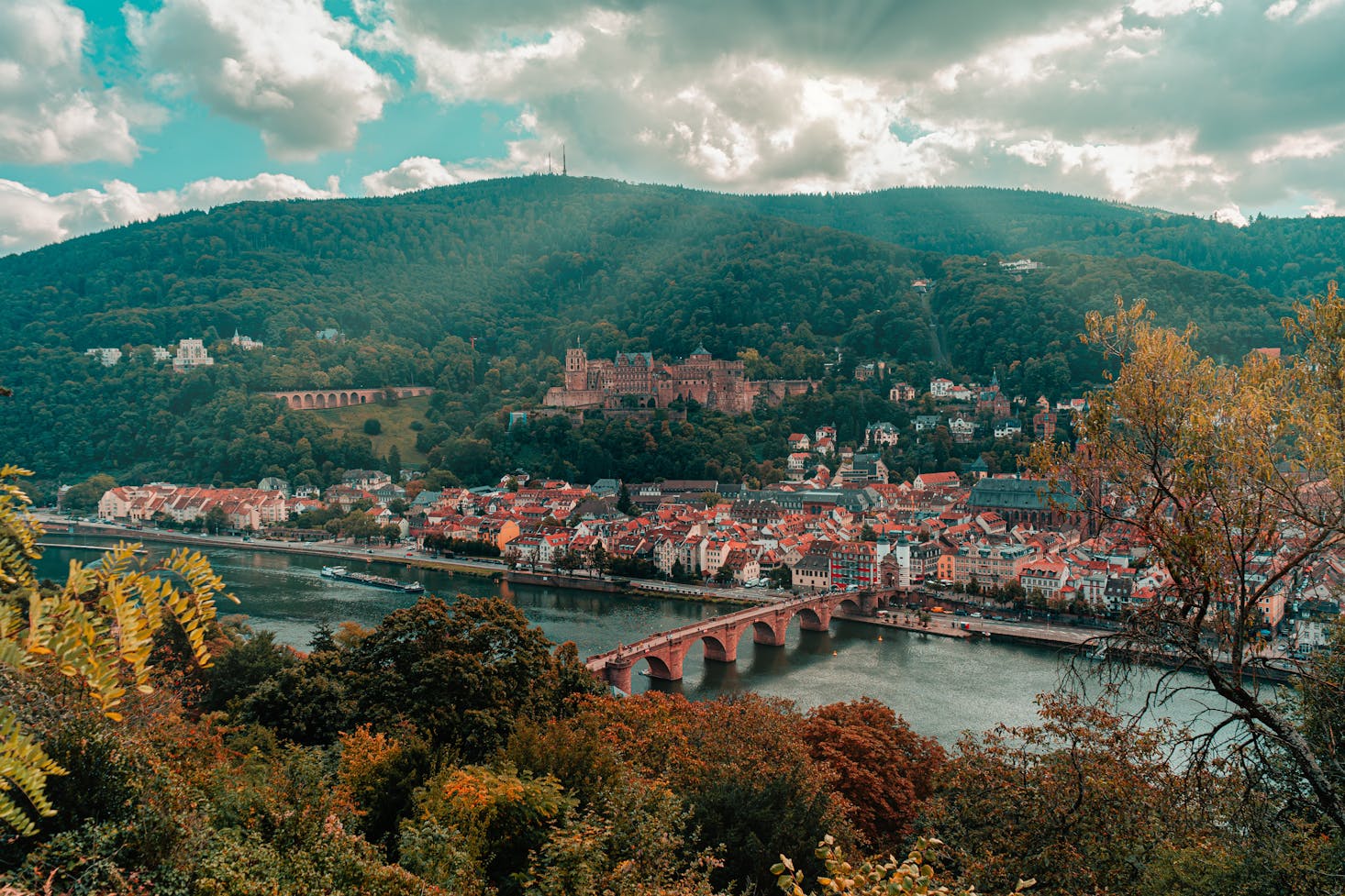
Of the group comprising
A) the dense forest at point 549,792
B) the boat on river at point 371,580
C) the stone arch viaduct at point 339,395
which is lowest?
the boat on river at point 371,580

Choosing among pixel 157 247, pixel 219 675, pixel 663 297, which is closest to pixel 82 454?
pixel 157 247

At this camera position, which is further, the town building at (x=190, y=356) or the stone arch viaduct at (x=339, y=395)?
the town building at (x=190, y=356)

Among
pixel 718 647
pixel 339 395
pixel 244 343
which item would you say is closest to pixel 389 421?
pixel 339 395

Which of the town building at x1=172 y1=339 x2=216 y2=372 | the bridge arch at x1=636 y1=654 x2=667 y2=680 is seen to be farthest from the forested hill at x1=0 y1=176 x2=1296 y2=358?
the bridge arch at x1=636 y1=654 x2=667 y2=680

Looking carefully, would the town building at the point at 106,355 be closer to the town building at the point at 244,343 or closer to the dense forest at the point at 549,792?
the town building at the point at 244,343

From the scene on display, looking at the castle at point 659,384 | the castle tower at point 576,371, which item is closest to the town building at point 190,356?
the castle tower at point 576,371

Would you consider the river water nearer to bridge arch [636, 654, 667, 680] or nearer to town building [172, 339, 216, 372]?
bridge arch [636, 654, 667, 680]
